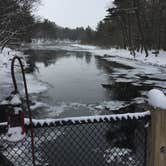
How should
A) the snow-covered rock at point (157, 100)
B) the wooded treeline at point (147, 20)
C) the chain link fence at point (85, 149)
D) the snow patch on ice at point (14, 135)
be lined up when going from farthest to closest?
the wooded treeline at point (147, 20)
the chain link fence at point (85, 149)
the snow-covered rock at point (157, 100)
the snow patch on ice at point (14, 135)

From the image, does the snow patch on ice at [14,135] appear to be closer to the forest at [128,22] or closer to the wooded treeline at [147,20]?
the forest at [128,22]

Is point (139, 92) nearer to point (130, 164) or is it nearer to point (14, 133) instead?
point (130, 164)

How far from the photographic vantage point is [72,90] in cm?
1336

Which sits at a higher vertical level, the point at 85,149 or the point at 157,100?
the point at 157,100

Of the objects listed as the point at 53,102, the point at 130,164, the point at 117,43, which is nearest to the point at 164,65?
the point at 53,102

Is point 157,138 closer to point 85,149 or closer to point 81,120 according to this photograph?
point 81,120

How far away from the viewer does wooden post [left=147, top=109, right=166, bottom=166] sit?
7.98 feet

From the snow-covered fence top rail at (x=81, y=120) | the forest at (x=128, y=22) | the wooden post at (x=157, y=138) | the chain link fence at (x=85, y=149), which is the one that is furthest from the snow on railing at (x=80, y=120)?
the forest at (x=128, y=22)

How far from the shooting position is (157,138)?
2.47 m

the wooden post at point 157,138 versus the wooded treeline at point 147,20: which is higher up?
the wooded treeline at point 147,20

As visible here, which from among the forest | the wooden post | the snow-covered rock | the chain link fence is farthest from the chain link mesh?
the forest

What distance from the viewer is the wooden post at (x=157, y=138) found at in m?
2.43

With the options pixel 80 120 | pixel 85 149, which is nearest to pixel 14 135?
pixel 80 120

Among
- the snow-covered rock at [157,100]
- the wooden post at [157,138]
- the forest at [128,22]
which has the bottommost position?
the wooden post at [157,138]
